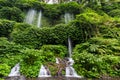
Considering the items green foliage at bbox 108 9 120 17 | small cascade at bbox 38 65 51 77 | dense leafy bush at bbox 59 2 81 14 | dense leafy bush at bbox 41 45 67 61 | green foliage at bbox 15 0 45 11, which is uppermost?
green foliage at bbox 15 0 45 11

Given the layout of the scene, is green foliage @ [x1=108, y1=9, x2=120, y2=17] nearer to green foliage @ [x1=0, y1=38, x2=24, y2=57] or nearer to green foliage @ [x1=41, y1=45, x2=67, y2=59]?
green foliage @ [x1=41, y1=45, x2=67, y2=59]

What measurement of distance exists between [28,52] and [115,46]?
6.10m

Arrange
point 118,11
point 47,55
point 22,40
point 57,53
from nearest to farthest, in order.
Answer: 1. point 47,55
2. point 57,53
3. point 22,40
4. point 118,11

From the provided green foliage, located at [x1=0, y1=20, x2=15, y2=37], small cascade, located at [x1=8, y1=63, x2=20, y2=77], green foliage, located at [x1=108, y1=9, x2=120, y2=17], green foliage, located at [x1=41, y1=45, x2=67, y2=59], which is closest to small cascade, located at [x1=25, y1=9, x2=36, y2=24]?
green foliage, located at [x1=0, y1=20, x2=15, y2=37]

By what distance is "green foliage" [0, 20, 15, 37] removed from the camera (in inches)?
589

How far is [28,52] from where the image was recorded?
9.83m

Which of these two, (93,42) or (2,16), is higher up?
(2,16)

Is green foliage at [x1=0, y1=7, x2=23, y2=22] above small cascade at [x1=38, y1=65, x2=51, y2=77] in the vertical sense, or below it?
above

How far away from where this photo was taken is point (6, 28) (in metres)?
15.1

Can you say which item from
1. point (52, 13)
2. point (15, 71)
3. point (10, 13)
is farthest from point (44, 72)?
point (52, 13)

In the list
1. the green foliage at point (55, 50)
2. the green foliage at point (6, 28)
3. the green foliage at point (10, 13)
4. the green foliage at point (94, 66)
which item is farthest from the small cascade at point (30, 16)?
the green foliage at point (94, 66)

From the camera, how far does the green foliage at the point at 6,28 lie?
1497 centimetres

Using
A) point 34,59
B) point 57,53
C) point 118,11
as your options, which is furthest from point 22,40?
point 118,11

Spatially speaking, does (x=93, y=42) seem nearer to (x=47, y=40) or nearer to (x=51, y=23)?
(x=47, y=40)
